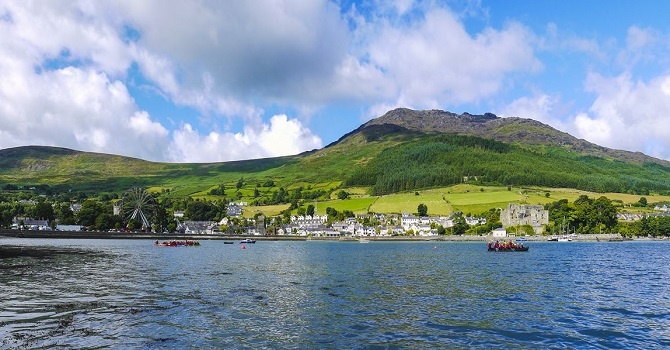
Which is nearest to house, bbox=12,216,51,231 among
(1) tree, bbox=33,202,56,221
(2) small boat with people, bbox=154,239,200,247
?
(1) tree, bbox=33,202,56,221

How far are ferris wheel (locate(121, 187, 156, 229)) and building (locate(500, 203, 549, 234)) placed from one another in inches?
5005

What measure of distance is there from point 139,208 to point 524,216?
135866mm

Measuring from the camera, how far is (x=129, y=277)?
4172 centimetres

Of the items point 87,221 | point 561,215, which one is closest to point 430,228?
point 561,215

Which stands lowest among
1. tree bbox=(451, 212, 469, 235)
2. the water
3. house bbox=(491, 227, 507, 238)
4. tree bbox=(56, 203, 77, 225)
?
the water

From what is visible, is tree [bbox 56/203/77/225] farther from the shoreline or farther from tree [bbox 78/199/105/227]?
the shoreline

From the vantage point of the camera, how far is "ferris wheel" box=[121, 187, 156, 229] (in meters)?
182

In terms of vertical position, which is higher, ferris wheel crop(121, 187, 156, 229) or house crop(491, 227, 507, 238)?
ferris wheel crop(121, 187, 156, 229)

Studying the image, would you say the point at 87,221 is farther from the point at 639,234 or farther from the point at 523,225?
the point at 639,234

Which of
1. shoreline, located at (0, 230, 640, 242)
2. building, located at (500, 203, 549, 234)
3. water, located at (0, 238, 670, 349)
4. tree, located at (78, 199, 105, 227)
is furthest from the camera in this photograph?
tree, located at (78, 199, 105, 227)

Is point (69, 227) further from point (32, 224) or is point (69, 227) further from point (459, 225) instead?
point (459, 225)

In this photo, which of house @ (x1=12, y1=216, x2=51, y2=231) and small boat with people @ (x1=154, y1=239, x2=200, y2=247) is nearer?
small boat with people @ (x1=154, y1=239, x2=200, y2=247)

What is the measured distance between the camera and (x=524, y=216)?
585 ft

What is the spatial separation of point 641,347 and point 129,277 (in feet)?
119
